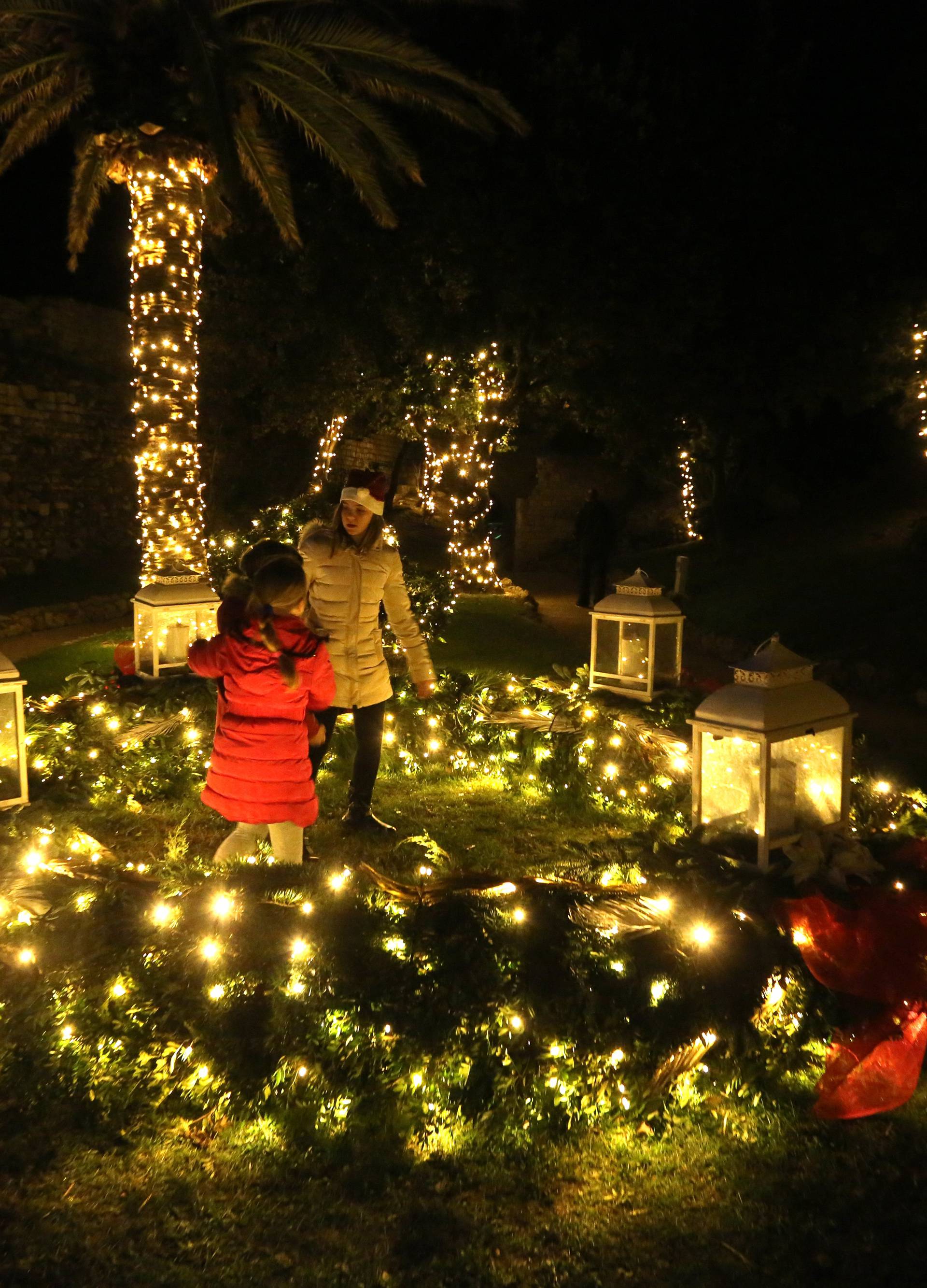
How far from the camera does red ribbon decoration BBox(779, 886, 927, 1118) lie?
10.3ft

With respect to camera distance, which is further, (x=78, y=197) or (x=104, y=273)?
(x=104, y=273)

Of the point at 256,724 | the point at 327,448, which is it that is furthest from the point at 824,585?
the point at 256,724

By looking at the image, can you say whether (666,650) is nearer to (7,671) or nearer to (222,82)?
(7,671)

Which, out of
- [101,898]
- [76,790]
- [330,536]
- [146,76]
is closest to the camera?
[101,898]

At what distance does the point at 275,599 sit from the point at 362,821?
1.79 meters

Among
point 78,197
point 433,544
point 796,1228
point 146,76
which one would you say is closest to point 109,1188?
point 796,1228

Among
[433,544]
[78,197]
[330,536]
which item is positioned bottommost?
[433,544]

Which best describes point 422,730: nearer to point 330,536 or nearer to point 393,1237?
point 330,536

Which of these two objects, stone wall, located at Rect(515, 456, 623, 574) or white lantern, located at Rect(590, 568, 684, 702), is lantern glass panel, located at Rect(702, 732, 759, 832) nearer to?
white lantern, located at Rect(590, 568, 684, 702)

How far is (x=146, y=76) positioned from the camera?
787 cm

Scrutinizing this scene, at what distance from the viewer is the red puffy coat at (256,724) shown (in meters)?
4.09

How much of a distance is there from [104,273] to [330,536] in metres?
25.1

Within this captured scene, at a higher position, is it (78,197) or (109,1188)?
(78,197)

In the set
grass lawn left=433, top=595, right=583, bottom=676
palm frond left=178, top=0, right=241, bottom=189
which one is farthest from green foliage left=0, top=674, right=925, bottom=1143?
palm frond left=178, top=0, right=241, bottom=189
